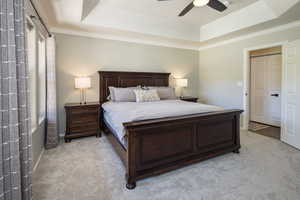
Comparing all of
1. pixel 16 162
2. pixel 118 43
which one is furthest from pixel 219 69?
pixel 16 162

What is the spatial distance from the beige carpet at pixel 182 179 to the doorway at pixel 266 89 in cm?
208

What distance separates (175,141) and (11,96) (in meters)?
1.86

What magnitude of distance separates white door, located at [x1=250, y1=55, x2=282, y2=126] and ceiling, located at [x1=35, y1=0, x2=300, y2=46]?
179 centimetres

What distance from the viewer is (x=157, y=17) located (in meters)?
3.88

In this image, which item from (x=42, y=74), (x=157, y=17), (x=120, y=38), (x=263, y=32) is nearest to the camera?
(x=42, y=74)

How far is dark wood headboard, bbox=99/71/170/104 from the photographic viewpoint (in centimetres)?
399

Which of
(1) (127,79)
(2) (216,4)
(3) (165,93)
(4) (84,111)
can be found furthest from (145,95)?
(2) (216,4)

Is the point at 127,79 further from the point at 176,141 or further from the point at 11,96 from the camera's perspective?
the point at 11,96

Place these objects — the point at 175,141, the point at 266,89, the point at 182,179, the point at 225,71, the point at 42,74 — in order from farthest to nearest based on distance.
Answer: the point at 266,89 → the point at 225,71 → the point at 42,74 → the point at 175,141 → the point at 182,179

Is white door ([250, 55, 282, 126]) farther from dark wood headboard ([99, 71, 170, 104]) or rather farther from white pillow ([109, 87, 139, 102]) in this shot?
white pillow ([109, 87, 139, 102])

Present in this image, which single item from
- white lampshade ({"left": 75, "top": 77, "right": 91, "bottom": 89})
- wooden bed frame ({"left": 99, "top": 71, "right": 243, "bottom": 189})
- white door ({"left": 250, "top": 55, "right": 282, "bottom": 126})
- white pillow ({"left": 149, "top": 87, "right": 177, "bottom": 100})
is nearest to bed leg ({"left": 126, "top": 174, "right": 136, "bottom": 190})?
wooden bed frame ({"left": 99, "top": 71, "right": 243, "bottom": 189})

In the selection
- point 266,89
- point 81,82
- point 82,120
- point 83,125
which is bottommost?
point 83,125

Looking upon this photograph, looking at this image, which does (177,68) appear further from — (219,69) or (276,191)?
(276,191)

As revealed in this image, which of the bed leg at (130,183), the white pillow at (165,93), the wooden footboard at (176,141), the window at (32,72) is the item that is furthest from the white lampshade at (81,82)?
the bed leg at (130,183)
